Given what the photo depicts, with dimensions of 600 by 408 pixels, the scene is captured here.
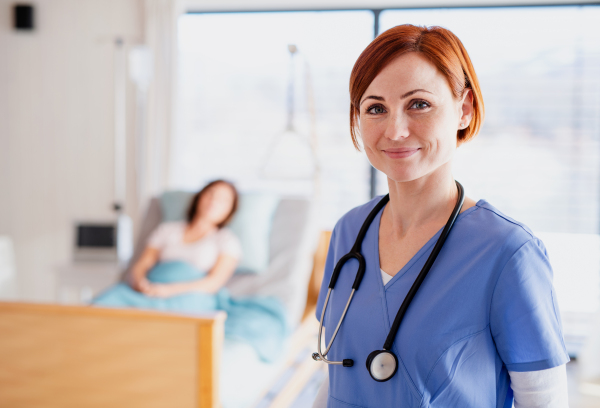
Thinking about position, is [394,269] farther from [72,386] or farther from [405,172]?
[72,386]

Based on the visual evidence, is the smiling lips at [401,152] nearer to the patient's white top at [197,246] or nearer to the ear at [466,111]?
the ear at [466,111]

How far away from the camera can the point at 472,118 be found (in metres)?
0.83

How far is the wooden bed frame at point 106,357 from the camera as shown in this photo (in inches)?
60.1

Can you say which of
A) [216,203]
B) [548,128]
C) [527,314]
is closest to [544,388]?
[527,314]

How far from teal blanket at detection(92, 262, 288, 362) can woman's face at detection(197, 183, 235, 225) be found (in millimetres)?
309

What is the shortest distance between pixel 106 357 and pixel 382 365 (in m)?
1.12

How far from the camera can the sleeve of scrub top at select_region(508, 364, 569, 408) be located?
715 millimetres

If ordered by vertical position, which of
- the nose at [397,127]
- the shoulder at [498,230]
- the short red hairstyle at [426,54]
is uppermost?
the short red hairstyle at [426,54]

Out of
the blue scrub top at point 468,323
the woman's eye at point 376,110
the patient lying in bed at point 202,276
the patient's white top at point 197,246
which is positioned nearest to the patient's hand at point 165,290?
the patient lying in bed at point 202,276

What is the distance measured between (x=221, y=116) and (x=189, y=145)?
325 millimetres

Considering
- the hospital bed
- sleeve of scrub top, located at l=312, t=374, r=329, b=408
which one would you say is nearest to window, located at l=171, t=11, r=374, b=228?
the hospital bed

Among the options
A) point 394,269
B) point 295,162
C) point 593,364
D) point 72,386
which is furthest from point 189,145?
point 394,269

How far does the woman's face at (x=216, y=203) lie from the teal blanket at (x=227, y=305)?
0.31 meters

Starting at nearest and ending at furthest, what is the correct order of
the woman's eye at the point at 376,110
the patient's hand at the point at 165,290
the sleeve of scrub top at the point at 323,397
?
1. the woman's eye at the point at 376,110
2. the sleeve of scrub top at the point at 323,397
3. the patient's hand at the point at 165,290
